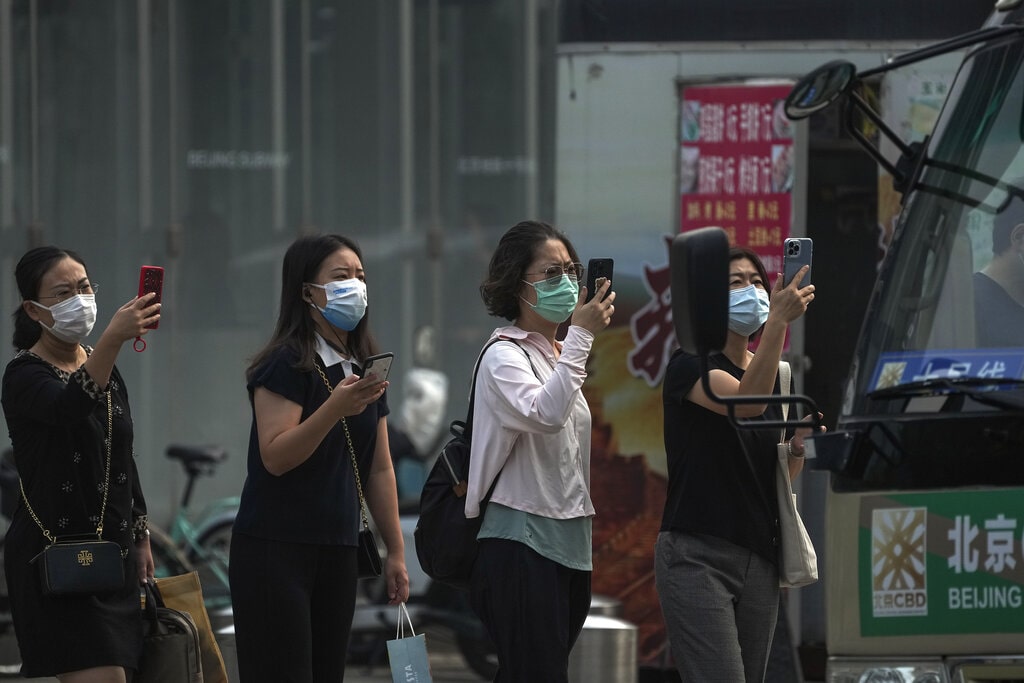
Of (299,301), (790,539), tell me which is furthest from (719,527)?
(299,301)

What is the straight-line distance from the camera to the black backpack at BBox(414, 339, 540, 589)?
14.5 feet

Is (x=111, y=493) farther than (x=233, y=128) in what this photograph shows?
No

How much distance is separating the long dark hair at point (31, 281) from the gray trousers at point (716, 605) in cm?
193

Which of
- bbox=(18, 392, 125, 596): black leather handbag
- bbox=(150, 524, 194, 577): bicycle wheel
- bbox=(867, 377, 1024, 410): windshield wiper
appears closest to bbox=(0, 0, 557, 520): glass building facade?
bbox=(150, 524, 194, 577): bicycle wheel

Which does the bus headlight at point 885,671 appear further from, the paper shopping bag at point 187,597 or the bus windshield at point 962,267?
the paper shopping bag at point 187,597

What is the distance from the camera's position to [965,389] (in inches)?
151

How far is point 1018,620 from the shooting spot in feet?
11.9

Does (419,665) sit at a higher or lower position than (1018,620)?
lower

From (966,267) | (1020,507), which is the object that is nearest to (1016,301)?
(966,267)

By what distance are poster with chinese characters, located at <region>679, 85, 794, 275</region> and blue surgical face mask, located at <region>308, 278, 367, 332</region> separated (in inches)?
91.4

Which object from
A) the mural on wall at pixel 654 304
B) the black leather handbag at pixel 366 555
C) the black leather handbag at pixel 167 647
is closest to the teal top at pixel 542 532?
the black leather handbag at pixel 366 555

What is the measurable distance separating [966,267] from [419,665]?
188cm

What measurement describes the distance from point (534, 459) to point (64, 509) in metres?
1.35

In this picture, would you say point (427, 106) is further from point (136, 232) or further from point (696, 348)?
point (696, 348)
